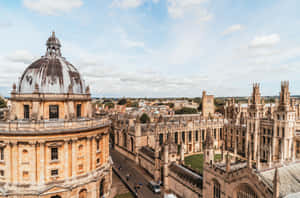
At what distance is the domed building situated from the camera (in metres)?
22.8

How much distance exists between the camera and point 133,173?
3862 centimetres

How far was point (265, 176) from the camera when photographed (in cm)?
1758

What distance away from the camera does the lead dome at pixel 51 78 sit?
25.5m

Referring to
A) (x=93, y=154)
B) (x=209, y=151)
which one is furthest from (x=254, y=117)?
(x=93, y=154)

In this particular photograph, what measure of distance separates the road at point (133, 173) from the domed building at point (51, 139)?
651 centimetres

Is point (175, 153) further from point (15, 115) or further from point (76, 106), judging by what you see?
point (15, 115)

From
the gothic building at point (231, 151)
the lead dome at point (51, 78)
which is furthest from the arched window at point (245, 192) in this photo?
the lead dome at point (51, 78)

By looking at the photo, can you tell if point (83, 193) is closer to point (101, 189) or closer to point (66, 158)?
point (101, 189)

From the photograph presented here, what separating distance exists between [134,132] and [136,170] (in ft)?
28.1

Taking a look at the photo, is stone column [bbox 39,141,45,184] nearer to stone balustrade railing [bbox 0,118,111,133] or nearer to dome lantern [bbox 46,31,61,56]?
stone balustrade railing [bbox 0,118,111,133]

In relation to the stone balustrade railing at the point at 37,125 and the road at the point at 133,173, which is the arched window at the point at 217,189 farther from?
the stone balustrade railing at the point at 37,125

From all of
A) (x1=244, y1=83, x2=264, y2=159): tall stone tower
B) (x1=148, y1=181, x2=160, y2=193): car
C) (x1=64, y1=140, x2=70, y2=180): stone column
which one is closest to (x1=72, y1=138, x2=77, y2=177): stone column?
(x1=64, y1=140, x2=70, y2=180): stone column

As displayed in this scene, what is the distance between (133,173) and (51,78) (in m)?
24.2

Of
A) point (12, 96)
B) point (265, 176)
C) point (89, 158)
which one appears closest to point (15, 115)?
point (12, 96)
